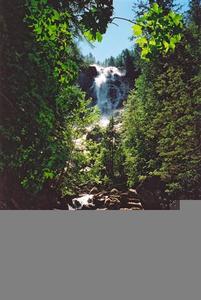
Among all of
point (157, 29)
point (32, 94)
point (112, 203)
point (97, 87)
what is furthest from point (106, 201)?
point (157, 29)

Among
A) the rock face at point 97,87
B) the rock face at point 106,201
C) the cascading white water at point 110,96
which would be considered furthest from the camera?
the cascading white water at point 110,96

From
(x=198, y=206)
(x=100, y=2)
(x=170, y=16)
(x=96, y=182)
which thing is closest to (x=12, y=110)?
(x=100, y=2)

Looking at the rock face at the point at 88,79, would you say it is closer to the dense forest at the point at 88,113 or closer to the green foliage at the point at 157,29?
the dense forest at the point at 88,113

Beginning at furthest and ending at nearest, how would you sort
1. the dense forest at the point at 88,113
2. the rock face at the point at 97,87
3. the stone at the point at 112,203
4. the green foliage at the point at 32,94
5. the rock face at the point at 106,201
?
the rock face at the point at 97,87, the stone at the point at 112,203, the rock face at the point at 106,201, the green foliage at the point at 32,94, the dense forest at the point at 88,113

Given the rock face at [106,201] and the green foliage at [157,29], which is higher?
the green foliage at [157,29]

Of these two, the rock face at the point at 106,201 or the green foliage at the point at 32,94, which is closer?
the green foliage at the point at 32,94

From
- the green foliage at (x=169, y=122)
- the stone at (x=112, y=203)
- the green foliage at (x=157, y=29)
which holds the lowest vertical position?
the stone at (x=112, y=203)

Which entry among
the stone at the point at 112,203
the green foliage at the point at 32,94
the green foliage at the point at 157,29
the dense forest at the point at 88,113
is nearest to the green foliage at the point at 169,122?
the dense forest at the point at 88,113

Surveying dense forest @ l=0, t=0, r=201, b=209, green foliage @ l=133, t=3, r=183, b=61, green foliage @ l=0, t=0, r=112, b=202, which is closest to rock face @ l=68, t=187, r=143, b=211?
dense forest @ l=0, t=0, r=201, b=209

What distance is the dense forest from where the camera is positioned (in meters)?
2.27

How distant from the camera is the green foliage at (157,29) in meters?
1.91
